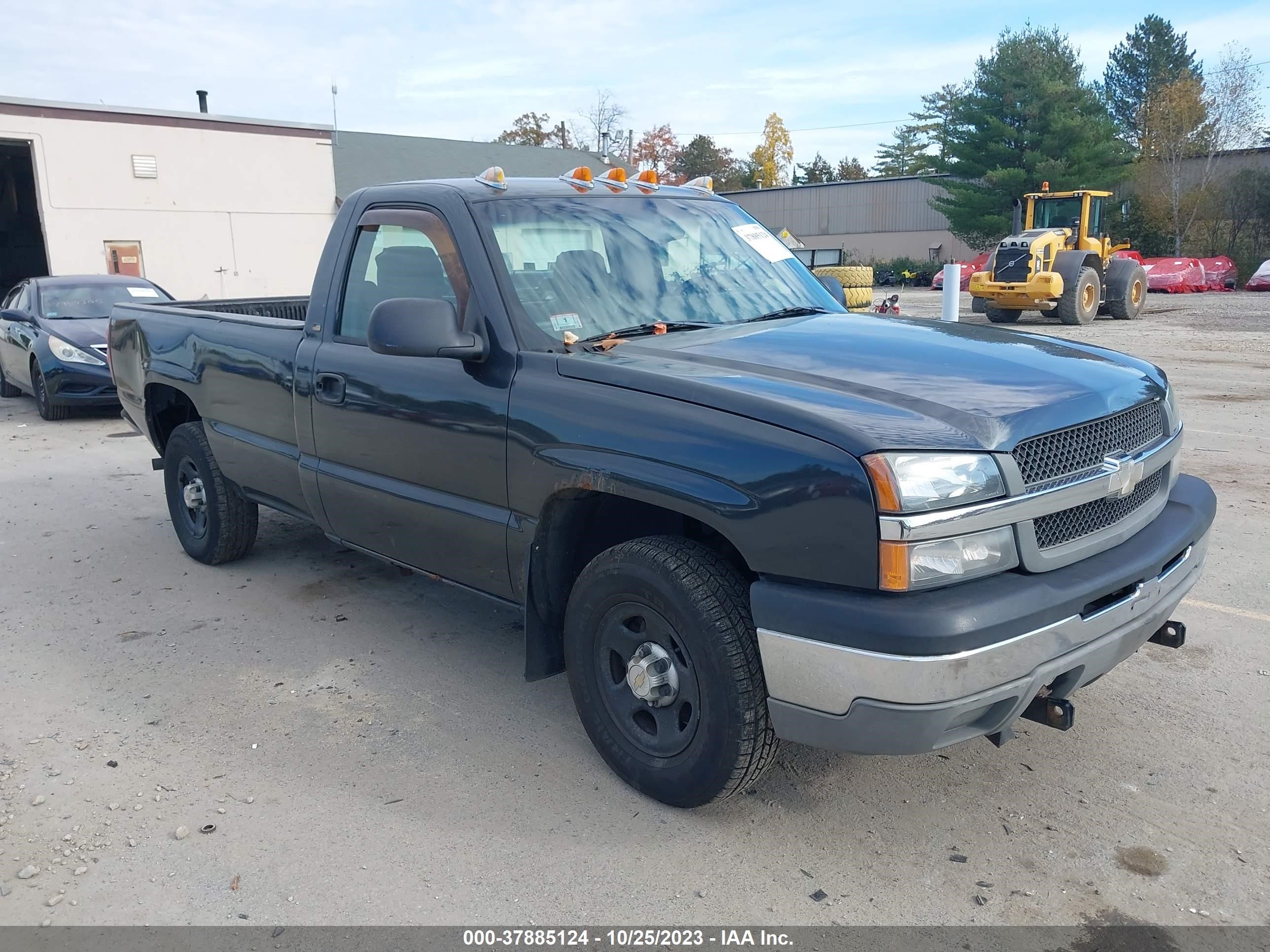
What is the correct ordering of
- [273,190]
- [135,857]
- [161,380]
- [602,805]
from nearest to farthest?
[135,857]
[602,805]
[161,380]
[273,190]

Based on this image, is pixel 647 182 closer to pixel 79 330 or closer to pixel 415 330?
pixel 415 330

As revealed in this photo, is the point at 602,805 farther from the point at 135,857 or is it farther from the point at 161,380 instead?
the point at 161,380

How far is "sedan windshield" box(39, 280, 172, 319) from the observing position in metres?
11.8

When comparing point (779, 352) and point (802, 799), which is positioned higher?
point (779, 352)

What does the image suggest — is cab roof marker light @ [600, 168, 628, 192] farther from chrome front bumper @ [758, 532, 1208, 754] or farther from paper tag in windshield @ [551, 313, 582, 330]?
chrome front bumper @ [758, 532, 1208, 754]

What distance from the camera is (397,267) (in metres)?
4.20

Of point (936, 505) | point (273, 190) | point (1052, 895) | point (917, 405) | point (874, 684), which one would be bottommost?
point (1052, 895)

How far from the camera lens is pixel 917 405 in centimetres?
287

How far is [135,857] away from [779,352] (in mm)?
2547

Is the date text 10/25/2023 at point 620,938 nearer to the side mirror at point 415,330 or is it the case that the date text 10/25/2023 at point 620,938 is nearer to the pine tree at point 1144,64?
the side mirror at point 415,330

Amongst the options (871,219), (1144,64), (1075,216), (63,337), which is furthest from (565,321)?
(1144,64)

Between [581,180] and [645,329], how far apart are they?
A: 893 millimetres

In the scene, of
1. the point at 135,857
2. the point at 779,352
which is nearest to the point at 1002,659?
the point at 779,352

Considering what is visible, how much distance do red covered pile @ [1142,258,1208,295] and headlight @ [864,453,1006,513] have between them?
112 feet
